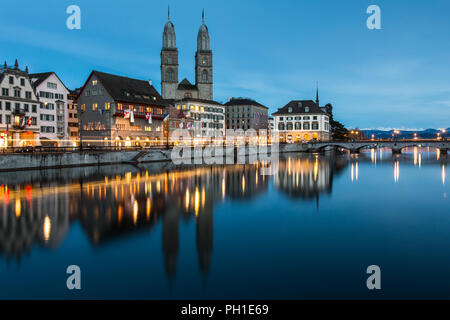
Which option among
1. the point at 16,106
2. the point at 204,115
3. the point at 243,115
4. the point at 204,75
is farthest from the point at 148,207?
the point at 243,115

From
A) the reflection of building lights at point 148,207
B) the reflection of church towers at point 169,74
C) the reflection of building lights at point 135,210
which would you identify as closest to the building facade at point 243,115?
the reflection of church towers at point 169,74

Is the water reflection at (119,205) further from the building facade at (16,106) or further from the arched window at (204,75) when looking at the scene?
the arched window at (204,75)

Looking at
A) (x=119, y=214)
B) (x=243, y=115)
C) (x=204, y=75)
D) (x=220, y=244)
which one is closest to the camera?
(x=220, y=244)

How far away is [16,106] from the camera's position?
60438mm

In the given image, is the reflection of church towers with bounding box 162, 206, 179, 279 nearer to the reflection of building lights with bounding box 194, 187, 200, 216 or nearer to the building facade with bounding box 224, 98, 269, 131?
the reflection of building lights with bounding box 194, 187, 200, 216

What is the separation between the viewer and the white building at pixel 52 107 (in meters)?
70.5

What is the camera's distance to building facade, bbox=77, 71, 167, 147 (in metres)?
→ 70.7

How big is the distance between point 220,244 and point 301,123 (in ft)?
404

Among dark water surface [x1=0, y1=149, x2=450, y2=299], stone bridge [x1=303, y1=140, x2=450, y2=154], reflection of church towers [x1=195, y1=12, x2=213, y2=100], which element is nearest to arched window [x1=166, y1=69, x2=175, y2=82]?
reflection of church towers [x1=195, y1=12, x2=213, y2=100]

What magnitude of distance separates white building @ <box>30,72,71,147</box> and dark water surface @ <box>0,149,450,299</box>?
151 feet

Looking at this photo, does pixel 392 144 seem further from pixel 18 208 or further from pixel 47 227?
pixel 47 227

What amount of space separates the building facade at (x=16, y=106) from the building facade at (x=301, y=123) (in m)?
89.2

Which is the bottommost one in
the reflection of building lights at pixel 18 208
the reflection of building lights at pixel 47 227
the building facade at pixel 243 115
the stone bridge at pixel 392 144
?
the reflection of building lights at pixel 47 227
